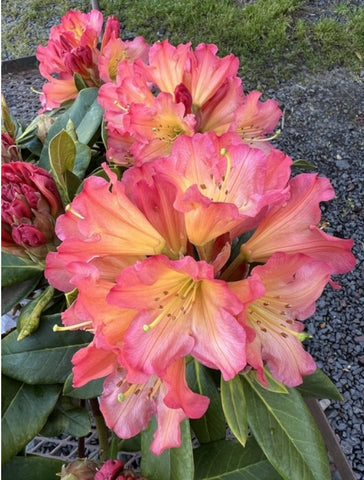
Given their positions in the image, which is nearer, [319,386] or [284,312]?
[284,312]

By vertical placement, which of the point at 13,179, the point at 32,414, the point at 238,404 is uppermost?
the point at 13,179

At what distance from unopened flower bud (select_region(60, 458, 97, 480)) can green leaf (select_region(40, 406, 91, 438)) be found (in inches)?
3.4

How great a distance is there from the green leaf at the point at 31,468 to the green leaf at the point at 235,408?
Answer: 302mm

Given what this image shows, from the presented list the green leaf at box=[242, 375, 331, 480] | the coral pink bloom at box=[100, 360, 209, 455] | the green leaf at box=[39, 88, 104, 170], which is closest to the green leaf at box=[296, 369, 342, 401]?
the green leaf at box=[242, 375, 331, 480]

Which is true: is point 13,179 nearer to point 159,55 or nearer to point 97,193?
point 97,193

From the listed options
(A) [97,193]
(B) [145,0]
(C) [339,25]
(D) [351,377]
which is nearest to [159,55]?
(A) [97,193]

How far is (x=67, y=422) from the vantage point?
32.5 inches

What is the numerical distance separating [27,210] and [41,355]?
0.20 m

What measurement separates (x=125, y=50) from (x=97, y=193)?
0.46 meters

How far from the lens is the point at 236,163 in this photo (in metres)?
0.56

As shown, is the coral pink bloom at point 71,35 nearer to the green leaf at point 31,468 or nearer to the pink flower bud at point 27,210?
the pink flower bud at point 27,210

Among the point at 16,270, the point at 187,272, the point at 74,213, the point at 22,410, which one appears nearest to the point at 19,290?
the point at 16,270

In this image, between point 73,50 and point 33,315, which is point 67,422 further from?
point 73,50

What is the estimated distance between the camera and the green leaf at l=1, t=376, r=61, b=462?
73 centimetres
